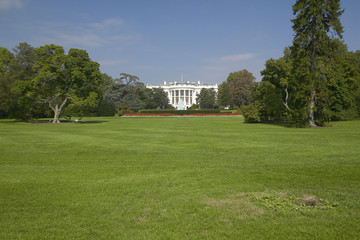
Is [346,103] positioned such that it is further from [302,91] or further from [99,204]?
[99,204]

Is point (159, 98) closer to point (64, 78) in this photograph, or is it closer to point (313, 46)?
point (64, 78)

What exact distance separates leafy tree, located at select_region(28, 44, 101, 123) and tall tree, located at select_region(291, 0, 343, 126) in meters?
22.6

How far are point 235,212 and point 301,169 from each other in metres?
4.20

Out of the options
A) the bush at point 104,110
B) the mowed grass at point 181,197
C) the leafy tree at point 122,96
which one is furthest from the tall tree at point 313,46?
the leafy tree at point 122,96

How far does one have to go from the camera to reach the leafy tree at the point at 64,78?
1316 inches

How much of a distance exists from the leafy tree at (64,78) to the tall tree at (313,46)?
22.6 meters

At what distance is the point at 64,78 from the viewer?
35.1 m

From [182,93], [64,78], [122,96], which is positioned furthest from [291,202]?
[182,93]

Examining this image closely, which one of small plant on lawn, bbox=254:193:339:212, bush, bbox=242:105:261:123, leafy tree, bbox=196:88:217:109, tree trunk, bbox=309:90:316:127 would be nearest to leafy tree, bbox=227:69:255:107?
leafy tree, bbox=196:88:217:109

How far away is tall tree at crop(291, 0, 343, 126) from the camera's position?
25.2 m

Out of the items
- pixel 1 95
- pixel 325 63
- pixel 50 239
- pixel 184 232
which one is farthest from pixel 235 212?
pixel 1 95

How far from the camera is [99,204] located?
5418 mm

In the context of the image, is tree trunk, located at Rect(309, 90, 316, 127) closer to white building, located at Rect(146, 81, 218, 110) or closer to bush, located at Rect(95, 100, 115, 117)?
bush, located at Rect(95, 100, 115, 117)

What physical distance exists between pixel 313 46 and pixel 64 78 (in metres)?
27.3
